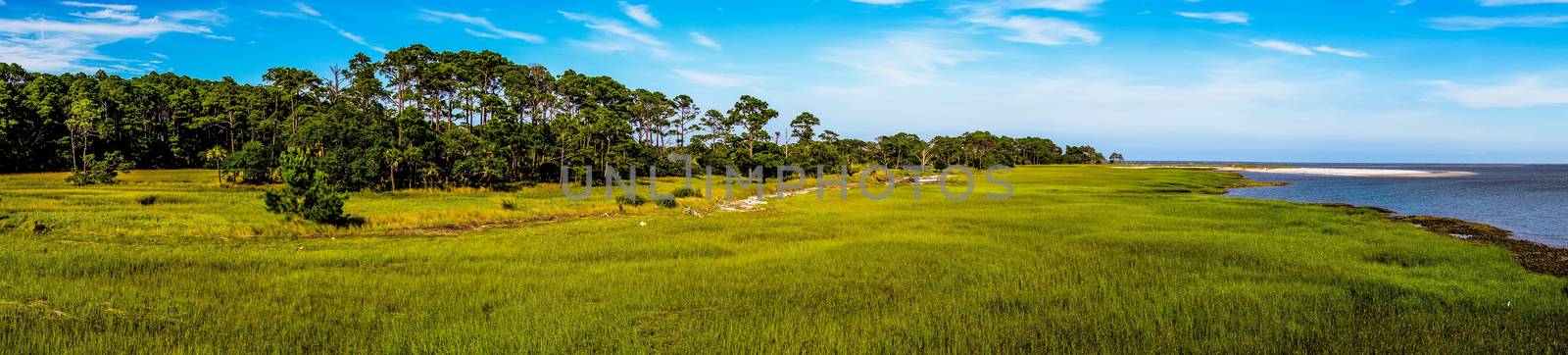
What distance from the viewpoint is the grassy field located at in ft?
30.1

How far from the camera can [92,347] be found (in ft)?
27.2

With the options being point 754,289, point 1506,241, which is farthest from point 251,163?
point 1506,241

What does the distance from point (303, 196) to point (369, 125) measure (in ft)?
86.8

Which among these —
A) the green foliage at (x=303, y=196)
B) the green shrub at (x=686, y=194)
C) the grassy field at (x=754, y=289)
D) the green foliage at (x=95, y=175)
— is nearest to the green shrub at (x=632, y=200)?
the green shrub at (x=686, y=194)

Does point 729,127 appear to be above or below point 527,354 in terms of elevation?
above

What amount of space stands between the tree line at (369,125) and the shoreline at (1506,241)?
49.5 m

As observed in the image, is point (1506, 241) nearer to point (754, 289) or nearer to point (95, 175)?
point (754, 289)

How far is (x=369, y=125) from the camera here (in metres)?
45.8

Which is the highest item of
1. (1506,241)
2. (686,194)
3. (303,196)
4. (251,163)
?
(251,163)

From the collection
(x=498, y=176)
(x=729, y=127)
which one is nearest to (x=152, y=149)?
(x=498, y=176)

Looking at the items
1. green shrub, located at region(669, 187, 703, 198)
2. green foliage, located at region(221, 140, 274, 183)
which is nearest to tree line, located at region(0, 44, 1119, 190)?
green foliage, located at region(221, 140, 274, 183)

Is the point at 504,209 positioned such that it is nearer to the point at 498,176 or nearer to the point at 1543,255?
the point at 498,176

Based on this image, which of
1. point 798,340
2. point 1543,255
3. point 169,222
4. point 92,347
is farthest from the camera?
point 169,222

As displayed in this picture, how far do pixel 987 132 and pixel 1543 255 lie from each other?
13971 centimetres
